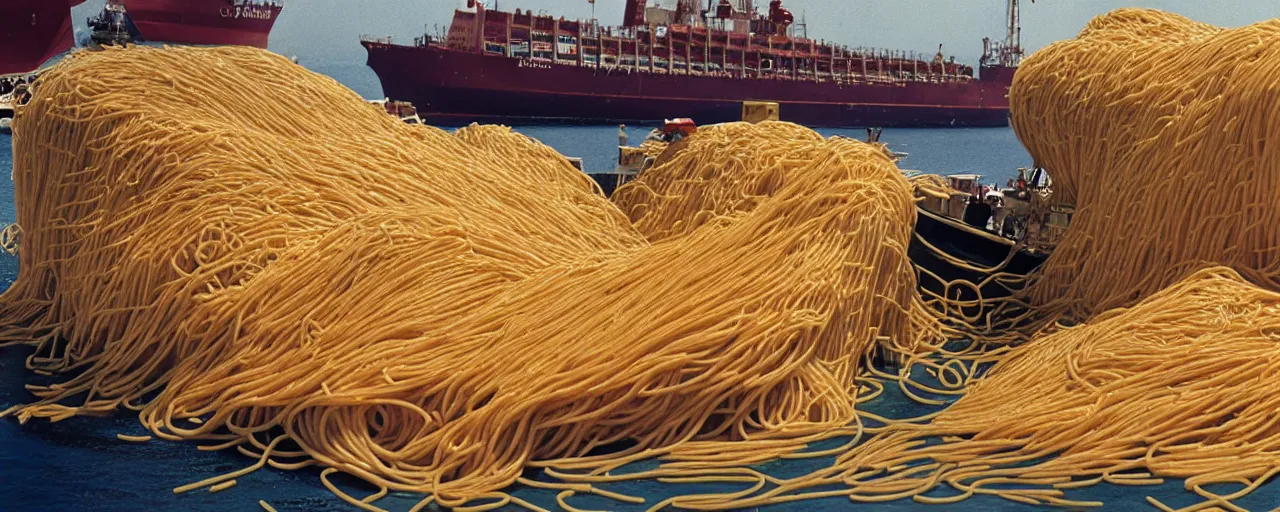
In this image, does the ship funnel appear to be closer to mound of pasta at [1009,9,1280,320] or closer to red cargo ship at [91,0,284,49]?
red cargo ship at [91,0,284,49]

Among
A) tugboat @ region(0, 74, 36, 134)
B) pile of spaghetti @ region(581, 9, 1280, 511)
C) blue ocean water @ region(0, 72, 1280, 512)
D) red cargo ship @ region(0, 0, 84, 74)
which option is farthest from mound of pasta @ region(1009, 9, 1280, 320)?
red cargo ship @ region(0, 0, 84, 74)

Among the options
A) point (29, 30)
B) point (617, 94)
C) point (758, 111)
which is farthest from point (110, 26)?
point (758, 111)

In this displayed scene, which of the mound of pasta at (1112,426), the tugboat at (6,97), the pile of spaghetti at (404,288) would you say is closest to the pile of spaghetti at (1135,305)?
the mound of pasta at (1112,426)

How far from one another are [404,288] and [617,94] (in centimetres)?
6039

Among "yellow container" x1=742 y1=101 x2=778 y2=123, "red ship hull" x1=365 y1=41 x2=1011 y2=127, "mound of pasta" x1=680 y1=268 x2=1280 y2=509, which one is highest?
"yellow container" x1=742 y1=101 x2=778 y2=123

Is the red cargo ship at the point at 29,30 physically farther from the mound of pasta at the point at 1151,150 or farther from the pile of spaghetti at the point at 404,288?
the mound of pasta at the point at 1151,150

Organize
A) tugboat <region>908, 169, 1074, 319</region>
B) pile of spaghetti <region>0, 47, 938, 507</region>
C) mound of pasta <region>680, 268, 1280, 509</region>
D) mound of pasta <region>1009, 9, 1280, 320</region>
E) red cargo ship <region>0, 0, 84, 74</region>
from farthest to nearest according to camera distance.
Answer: red cargo ship <region>0, 0, 84, 74</region>, tugboat <region>908, 169, 1074, 319</region>, mound of pasta <region>1009, 9, 1280, 320</region>, pile of spaghetti <region>0, 47, 938, 507</region>, mound of pasta <region>680, 268, 1280, 509</region>

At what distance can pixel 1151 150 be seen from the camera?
877 centimetres

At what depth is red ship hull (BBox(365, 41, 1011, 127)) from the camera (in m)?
63.2

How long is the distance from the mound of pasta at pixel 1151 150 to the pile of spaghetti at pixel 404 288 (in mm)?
1425

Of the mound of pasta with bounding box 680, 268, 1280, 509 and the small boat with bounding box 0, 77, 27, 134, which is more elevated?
the mound of pasta with bounding box 680, 268, 1280, 509

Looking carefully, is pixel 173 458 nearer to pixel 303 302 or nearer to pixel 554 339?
pixel 303 302

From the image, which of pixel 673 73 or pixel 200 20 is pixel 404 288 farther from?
pixel 200 20

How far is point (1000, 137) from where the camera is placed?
86375 millimetres
